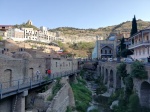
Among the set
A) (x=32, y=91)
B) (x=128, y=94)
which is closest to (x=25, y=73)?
(x=32, y=91)

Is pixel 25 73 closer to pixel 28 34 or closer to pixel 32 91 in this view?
pixel 32 91

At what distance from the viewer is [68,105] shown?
20609 millimetres

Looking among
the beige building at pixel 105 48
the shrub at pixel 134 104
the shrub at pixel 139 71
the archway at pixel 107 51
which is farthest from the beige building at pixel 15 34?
the shrub at pixel 139 71

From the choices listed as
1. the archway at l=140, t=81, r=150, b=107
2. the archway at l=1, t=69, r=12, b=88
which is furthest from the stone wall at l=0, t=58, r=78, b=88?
the archway at l=140, t=81, r=150, b=107

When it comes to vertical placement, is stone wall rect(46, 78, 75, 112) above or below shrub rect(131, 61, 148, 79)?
below

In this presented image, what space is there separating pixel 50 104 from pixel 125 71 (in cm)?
1242

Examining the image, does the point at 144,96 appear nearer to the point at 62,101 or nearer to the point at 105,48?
the point at 62,101

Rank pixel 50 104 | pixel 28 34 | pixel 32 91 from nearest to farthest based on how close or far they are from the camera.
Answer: pixel 50 104 → pixel 32 91 → pixel 28 34

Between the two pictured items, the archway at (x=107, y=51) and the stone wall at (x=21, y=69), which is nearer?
the stone wall at (x=21, y=69)

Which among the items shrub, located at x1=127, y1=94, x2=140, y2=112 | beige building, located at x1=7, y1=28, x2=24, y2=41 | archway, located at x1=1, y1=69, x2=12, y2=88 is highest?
beige building, located at x1=7, y1=28, x2=24, y2=41

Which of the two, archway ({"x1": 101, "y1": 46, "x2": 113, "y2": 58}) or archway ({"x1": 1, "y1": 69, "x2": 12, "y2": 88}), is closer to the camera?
archway ({"x1": 1, "y1": 69, "x2": 12, "y2": 88})

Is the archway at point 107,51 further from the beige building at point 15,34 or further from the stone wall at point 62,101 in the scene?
the stone wall at point 62,101

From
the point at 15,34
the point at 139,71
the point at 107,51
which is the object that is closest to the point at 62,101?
the point at 139,71

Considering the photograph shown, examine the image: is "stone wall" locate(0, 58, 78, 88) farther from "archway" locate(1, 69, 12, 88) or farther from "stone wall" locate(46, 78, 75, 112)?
"stone wall" locate(46, 78, 75, 112)
